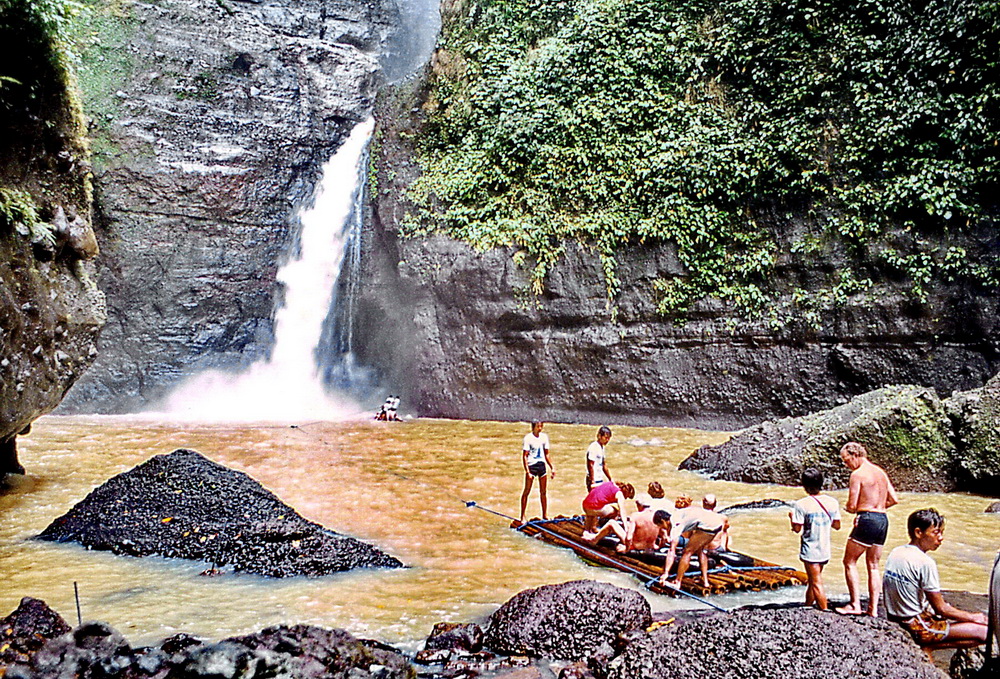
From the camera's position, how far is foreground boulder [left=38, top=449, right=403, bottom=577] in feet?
21.5

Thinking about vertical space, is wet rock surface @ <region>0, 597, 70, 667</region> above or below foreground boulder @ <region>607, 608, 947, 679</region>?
below

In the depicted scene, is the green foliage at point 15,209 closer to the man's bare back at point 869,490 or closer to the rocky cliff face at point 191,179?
the man's bare back at point 869,490

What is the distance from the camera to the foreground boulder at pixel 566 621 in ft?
15.2

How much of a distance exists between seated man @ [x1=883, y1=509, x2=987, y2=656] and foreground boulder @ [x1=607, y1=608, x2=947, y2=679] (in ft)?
0.91

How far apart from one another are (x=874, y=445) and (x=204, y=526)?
8.25 m

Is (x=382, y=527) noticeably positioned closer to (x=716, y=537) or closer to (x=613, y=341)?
(x=716, y=537)

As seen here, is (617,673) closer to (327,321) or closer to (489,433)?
(489,433)

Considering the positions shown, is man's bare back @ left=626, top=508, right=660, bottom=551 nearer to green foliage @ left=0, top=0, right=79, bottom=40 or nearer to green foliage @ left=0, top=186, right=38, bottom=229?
green foliage @ left=0, top=186, right=38, bottom=229

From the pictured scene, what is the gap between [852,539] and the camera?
5125 millimetres

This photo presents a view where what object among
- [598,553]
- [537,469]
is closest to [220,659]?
[598,553]

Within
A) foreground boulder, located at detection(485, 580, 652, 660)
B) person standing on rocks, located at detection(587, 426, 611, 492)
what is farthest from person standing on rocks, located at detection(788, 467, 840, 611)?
person standing on rocks, located at detection(587, 426, 611, 492)

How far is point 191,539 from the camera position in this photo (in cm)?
702

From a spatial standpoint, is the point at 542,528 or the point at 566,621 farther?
the point at 542,528

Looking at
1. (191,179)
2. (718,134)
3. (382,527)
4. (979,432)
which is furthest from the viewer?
(191,179)
